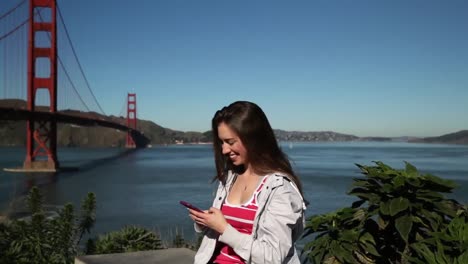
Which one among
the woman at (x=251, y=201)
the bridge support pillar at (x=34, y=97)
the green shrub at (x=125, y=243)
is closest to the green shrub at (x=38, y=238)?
the green shrub at (x=125, y=243)

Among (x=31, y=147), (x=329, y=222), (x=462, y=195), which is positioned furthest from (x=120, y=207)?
(x=31, y=147)

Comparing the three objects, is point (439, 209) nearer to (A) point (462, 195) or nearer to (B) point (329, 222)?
(B) point (329, 222)

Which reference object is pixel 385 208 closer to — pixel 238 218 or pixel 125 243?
pixel 238 218

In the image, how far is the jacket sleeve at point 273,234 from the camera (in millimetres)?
1598

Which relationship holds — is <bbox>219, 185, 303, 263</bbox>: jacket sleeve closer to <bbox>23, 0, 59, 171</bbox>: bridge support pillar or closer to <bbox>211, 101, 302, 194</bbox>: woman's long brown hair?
<bbox>211, 101, 302, 194</bbox>: woman's long brown hair

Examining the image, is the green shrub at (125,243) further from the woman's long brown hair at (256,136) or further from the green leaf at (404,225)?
the woman's long brown hair at (256,136)

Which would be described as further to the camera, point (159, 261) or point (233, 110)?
point (159, 261)

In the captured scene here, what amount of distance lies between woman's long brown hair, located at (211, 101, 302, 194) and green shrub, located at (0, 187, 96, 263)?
8.70 feet

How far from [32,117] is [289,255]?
1320 inches

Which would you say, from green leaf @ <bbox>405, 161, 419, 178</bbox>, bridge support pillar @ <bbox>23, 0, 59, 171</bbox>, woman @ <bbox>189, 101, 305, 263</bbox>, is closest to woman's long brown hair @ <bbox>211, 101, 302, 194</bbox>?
woman @ <bbox>189, 101, 305, 263</bbox>

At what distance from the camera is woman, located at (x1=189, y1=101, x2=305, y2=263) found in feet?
5.28

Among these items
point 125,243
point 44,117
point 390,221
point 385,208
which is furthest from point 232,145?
point 44,117

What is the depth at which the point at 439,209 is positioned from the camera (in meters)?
2.44

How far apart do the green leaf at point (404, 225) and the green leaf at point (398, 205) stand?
43 mm
